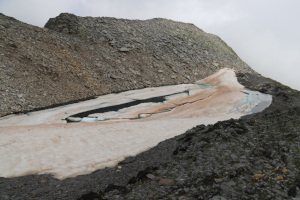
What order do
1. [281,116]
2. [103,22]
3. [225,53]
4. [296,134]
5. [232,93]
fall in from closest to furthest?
[296,134]
[281,116]
[232,93]
[103,22]
[225,53]

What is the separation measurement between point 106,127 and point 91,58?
71.0 ft

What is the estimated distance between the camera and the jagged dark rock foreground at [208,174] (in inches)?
281

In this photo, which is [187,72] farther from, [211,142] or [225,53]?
[211,142]

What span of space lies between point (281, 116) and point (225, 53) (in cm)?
5178

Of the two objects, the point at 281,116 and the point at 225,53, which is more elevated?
the point at 225,53

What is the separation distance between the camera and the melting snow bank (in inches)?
533

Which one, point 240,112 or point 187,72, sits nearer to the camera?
point 240,112

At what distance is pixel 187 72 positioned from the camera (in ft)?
160

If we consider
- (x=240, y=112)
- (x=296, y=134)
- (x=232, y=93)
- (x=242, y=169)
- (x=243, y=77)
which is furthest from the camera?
(x=243, y=77)

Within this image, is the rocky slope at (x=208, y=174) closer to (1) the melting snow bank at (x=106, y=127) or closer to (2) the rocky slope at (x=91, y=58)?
(1) the melting snow bank at (x=106, y=127)

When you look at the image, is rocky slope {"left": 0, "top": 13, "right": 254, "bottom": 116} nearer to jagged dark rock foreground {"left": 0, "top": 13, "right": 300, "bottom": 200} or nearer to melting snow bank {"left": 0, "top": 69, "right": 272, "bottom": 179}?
melting snow bank {"left": 0, "top": 69, "right": 272, "bottom": 179}

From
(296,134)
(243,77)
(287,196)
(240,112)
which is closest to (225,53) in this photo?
(243,77)

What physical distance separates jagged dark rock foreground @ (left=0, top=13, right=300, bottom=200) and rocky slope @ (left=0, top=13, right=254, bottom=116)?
18473 millimetres

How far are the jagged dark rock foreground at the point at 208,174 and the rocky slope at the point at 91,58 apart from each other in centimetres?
1847
